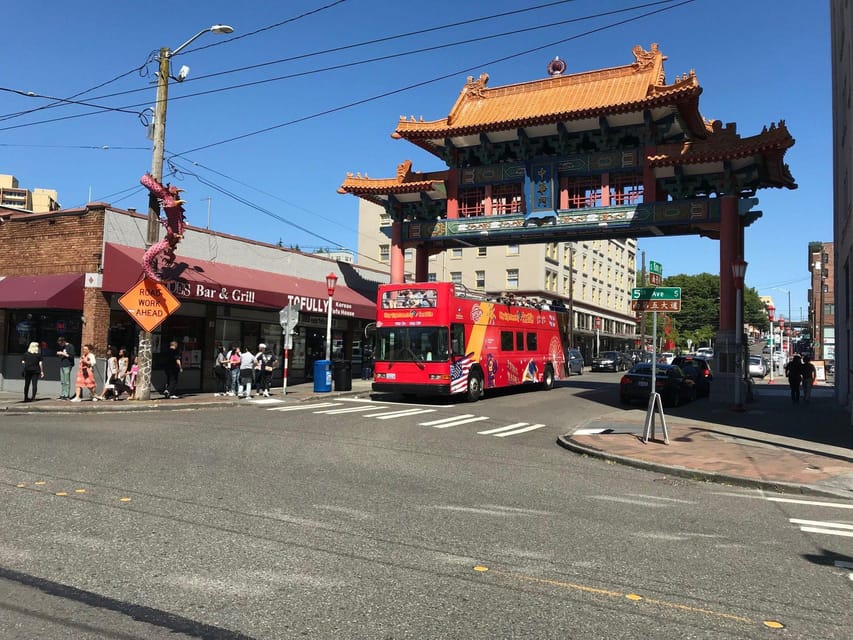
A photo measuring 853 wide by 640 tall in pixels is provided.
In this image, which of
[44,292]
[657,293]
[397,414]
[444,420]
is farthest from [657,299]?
[44,292]

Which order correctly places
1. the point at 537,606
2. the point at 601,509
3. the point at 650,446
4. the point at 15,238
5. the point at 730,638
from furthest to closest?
the point at 15,238
the point at 650,446
the point at 601,509
the point at 537,606
the point at 730,638

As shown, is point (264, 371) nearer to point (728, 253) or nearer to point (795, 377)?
point (728, 253)

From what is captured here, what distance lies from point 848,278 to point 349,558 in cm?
2122

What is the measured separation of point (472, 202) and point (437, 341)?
37.5ft

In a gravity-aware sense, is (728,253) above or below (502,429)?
above

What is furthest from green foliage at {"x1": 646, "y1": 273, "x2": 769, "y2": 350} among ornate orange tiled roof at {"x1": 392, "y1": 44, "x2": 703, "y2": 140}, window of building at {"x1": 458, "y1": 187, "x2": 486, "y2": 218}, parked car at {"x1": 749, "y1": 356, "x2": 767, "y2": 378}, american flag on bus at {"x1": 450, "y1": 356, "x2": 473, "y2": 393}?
american flag on bus at {"x1": 450, "y1": 356, "x2": 473, "y2": 393}

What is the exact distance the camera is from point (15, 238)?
22188mm

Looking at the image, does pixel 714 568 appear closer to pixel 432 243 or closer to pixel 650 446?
pixel 650 446

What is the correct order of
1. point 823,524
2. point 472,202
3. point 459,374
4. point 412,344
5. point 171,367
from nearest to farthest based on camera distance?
point 823,524 → point 171,367 → point 412,344 → point 459,374 → point 472,202

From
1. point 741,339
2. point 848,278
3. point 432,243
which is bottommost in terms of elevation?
point 741,339

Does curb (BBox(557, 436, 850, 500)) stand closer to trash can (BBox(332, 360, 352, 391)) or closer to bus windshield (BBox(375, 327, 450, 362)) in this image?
bus windshield (BBox(375, 327, 450, 362))

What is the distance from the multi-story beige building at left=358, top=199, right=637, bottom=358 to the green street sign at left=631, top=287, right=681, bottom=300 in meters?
38.0

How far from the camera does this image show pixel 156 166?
19.5m

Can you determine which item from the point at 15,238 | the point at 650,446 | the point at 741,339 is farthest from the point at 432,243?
the point at 650,446
